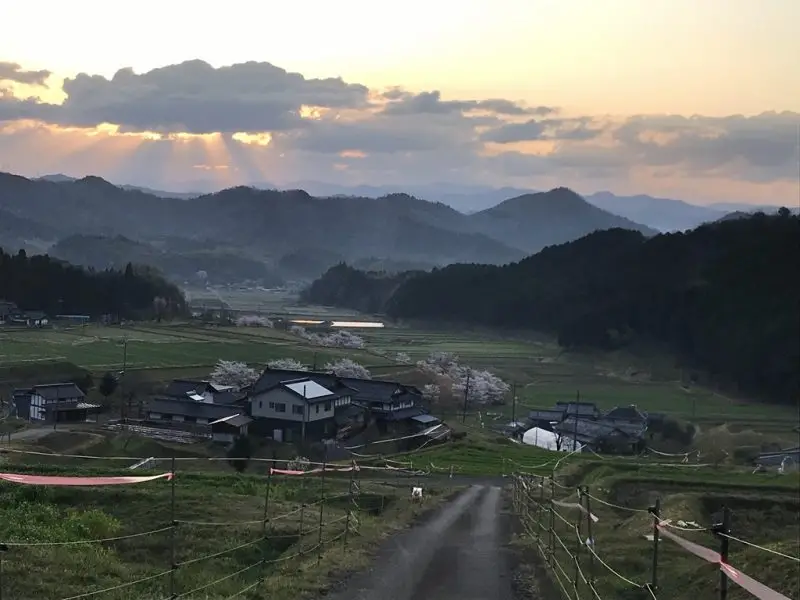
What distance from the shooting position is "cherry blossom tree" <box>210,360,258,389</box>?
1658 inches

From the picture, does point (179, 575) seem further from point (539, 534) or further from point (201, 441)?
point (201, 441)

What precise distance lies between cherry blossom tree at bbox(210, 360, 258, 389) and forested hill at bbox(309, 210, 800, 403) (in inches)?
1250

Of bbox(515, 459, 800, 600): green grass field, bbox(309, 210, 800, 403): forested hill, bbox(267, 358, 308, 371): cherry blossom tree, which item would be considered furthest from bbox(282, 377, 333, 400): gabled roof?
bbox(309, 210, 800, 403): forested hill

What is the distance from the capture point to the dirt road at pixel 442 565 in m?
8.04

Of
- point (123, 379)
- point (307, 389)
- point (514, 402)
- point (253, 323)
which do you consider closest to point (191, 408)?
point (307, 389)

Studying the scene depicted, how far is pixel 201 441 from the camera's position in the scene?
103ft

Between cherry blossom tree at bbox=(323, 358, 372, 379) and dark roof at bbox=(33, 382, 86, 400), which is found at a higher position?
cherry blossom tree at bbox=(323, 358, 372, 379)

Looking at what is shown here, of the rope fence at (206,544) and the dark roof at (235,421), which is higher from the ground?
the rope fence at (206,544)

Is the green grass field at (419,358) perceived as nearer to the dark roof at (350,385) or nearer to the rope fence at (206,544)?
the dark roof at (350,385)

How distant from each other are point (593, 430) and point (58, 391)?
2456 centimetres

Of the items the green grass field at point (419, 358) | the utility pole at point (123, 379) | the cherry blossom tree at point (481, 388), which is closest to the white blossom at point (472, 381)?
the cherry blossom tree at point (481, 388)

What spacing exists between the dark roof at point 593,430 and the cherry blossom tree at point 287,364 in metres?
14.7

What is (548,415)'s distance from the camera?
41.9 meters

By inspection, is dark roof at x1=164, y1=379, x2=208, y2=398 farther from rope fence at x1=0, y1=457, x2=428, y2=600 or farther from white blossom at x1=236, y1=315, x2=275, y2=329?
white blossom at x1=236, y1=315, x2=275, y2=329
